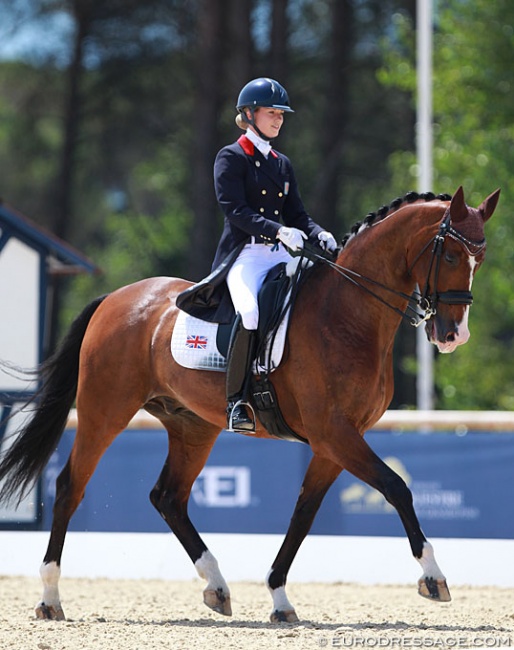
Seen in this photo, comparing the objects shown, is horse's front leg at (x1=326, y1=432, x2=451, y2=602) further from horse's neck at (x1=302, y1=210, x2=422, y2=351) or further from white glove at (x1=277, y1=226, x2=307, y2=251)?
white glove at (x1=277, y1=226, x2=307, y2=251)

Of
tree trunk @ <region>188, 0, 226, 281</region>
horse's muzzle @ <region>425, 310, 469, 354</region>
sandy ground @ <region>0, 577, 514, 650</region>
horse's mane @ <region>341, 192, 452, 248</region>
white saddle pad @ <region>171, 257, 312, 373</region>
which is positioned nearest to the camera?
sandy ground @ <region>0, 577, 514, 650</region>

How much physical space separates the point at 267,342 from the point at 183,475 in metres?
1.30

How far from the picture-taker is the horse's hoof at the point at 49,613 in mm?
6781

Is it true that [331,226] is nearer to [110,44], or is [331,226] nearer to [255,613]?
[110,44]

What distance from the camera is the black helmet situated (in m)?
6.52

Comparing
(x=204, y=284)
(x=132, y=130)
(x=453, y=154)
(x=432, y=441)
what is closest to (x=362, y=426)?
(x=204, y=284)

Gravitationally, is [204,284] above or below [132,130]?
below

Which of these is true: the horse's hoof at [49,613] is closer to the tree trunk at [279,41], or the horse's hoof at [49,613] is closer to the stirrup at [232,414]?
the stirrup at [232,414]

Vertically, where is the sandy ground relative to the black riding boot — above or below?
below

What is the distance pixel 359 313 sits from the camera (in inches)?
245

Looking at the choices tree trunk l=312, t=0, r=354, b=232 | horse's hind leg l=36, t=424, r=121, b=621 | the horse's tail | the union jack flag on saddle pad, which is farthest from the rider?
tree trunk l=312, t=0, r=354, b=232

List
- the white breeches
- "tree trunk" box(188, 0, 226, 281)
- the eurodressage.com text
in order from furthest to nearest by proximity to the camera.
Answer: "tree trunk" box(188, 0, 226, 281)
the white breeches
the eurodressage.com text

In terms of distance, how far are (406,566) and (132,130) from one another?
18535 mm

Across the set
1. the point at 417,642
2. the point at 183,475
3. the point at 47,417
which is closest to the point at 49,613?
the point at 183,475
